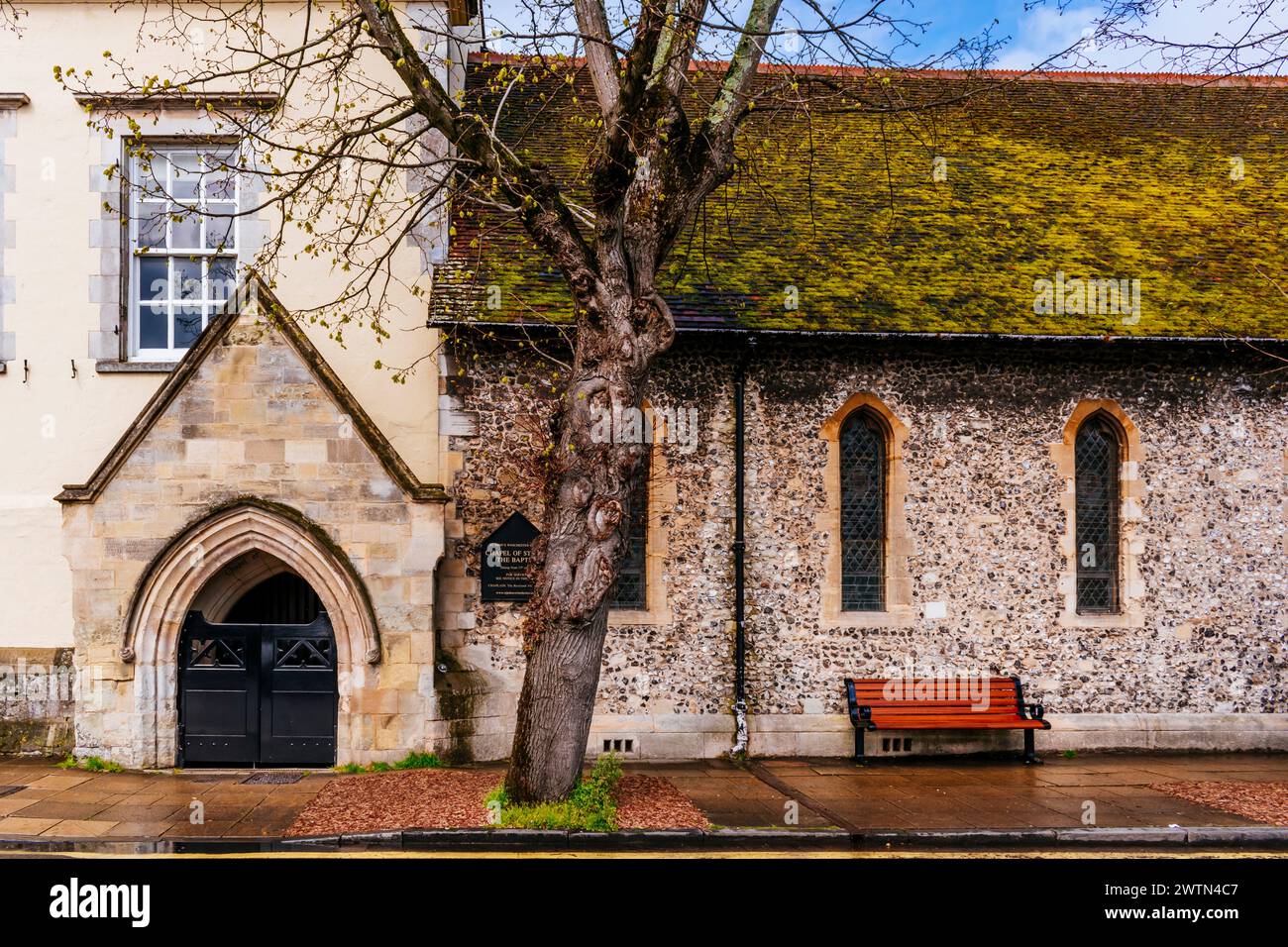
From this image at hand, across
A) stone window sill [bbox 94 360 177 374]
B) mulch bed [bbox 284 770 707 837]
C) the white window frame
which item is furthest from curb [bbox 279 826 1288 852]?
the white window frame

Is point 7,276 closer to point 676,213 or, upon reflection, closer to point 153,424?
point 153,424

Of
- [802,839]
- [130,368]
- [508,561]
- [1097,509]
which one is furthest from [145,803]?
[1097,509]

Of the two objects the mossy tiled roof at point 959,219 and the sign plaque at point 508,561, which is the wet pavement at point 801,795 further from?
the mossy tiled roof at point 959,219

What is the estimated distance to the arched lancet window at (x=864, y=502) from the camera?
11828mm

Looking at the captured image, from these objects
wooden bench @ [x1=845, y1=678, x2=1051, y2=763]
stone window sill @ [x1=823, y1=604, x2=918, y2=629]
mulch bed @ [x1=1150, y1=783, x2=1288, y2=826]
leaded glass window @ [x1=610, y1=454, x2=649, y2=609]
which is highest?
leaded glass window @ [x1=610, y1=454, x2=649, y2=609]

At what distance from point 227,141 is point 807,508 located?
28.6 feet

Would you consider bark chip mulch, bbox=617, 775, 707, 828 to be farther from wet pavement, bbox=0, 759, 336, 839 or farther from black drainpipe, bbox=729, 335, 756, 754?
wet pavement, bbox=0, 759, 336, 839

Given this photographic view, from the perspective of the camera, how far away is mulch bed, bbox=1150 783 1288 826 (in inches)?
337

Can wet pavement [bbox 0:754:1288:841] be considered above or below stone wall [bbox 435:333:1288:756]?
below

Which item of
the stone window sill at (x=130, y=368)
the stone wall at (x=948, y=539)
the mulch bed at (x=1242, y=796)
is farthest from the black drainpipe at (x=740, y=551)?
the stone window sill at (x=130, y=368)

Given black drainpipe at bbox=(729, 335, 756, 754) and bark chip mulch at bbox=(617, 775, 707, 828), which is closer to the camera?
bark chip mulch at bbox=(617, 775, 707, 828)

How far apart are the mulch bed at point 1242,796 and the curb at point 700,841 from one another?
56 cm

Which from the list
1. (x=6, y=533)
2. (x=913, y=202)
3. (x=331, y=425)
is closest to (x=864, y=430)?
(x=913, y=202)

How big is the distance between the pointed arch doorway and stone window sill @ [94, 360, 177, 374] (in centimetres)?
330
